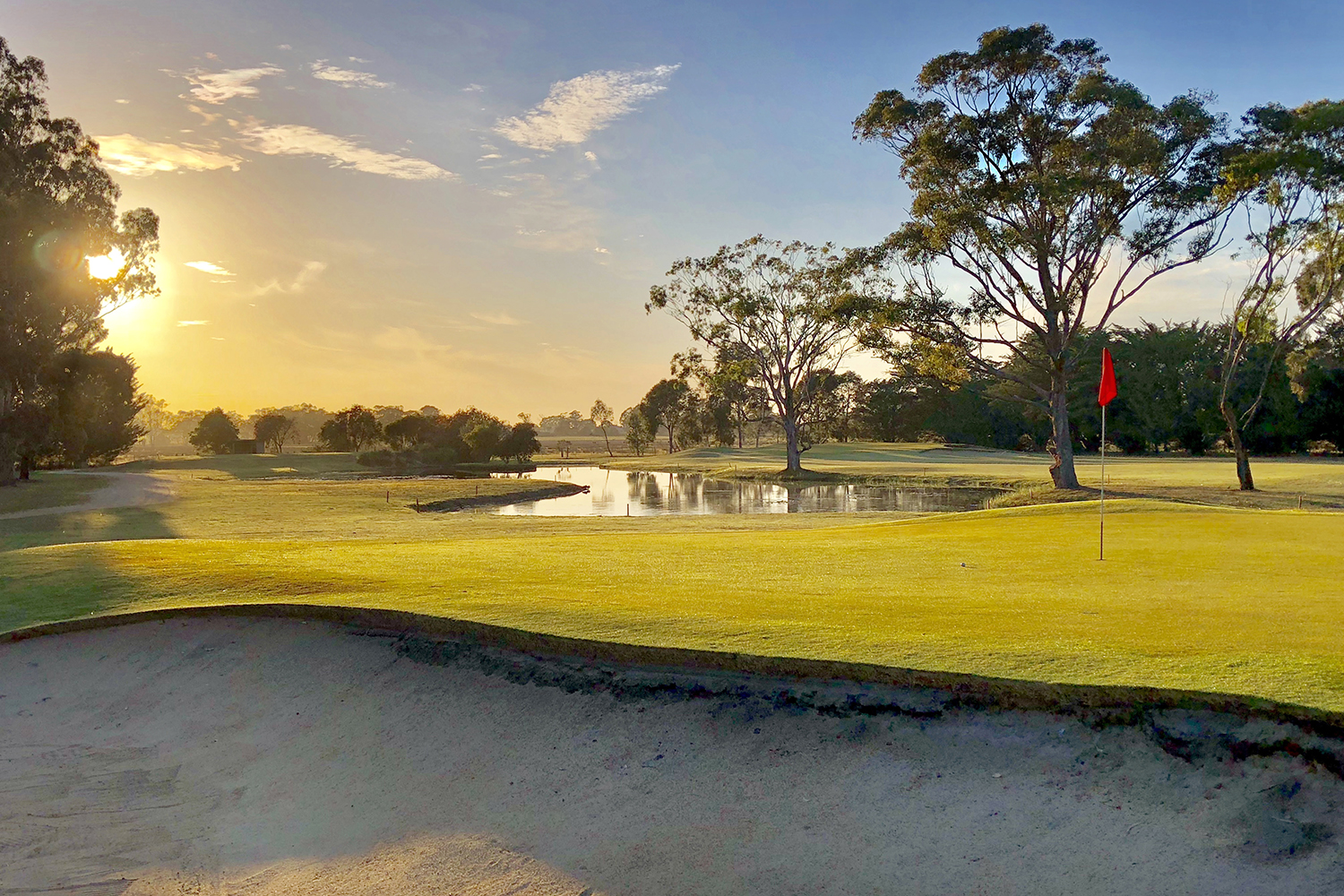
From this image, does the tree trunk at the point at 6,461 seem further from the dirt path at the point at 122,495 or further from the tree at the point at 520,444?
the tree at the point at 520,444

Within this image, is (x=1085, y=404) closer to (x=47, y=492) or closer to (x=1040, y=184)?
(x=1040, y=184)

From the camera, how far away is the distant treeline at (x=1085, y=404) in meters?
63.4

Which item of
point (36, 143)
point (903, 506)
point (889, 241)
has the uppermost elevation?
point (36, 143)

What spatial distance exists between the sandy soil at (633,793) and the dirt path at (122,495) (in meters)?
29.2

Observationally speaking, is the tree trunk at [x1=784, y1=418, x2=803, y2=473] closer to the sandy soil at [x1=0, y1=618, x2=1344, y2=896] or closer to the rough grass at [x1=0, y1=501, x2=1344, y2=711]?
the rough grass at [x1=0, y1=501, x2=1344, y2=711]

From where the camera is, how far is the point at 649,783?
6062 millimetres

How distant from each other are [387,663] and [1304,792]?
290 inches

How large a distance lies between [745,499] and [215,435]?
82115 millimetres

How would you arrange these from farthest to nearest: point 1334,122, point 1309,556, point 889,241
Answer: point 889,241 < point 1334,122 < point 1309,556

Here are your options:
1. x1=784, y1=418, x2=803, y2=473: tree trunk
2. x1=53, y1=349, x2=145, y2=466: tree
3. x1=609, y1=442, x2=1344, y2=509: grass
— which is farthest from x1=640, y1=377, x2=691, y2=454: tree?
x1=53, y1=349, x2=145, y2=466: tree

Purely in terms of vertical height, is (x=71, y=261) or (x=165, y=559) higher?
(x=71, y=261)

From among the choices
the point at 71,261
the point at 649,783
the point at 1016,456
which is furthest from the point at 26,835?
the point at 1016,456

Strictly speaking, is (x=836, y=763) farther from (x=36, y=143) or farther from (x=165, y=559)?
(x=36, y=143)

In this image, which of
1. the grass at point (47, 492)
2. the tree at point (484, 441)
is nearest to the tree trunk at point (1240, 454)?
the grass at point (47, 492)
